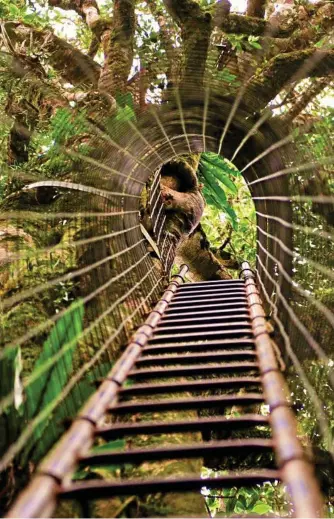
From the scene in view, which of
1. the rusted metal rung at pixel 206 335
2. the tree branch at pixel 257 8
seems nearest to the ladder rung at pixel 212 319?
the rusted metal rung at pixel 206 335

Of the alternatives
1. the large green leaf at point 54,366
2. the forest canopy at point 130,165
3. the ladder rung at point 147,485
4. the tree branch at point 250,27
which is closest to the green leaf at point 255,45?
the forest canopy at point 130,165

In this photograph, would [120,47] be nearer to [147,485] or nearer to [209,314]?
[209,314]

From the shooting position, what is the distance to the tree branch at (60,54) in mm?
3612

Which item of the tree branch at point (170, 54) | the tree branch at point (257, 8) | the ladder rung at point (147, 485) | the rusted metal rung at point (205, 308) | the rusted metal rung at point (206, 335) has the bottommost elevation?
the ladder rung at point (147, 485)

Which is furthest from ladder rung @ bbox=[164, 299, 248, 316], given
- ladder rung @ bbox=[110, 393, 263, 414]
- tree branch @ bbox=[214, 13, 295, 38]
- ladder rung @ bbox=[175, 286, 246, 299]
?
tree branch @ bbox=[214, 13, 295, 38]

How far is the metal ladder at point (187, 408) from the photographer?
3.81ft

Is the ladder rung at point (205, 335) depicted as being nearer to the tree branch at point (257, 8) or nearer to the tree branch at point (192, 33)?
the tree branch at point (192, 33)

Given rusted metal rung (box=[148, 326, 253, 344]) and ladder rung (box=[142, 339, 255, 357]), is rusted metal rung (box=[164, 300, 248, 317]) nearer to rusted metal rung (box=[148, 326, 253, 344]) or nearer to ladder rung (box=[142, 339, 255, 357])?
rusted metal rung (box=[148, 326, 253, 344])

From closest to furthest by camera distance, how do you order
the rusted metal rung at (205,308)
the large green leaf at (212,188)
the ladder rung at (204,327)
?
the ladder rung at (204,327) → the rusted metal rung at (205,308) → the large green leaf at (212,188)

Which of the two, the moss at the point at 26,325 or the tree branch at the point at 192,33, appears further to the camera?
the tree branch at the point at 192,33

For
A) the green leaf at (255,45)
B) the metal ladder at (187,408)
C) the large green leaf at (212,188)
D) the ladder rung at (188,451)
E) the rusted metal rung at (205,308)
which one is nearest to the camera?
the metal ladder at (187,408)

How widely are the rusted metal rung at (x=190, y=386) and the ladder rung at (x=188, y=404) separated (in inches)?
4.3

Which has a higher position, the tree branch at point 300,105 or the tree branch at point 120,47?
the tree branch at point 120,47

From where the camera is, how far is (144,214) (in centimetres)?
423
